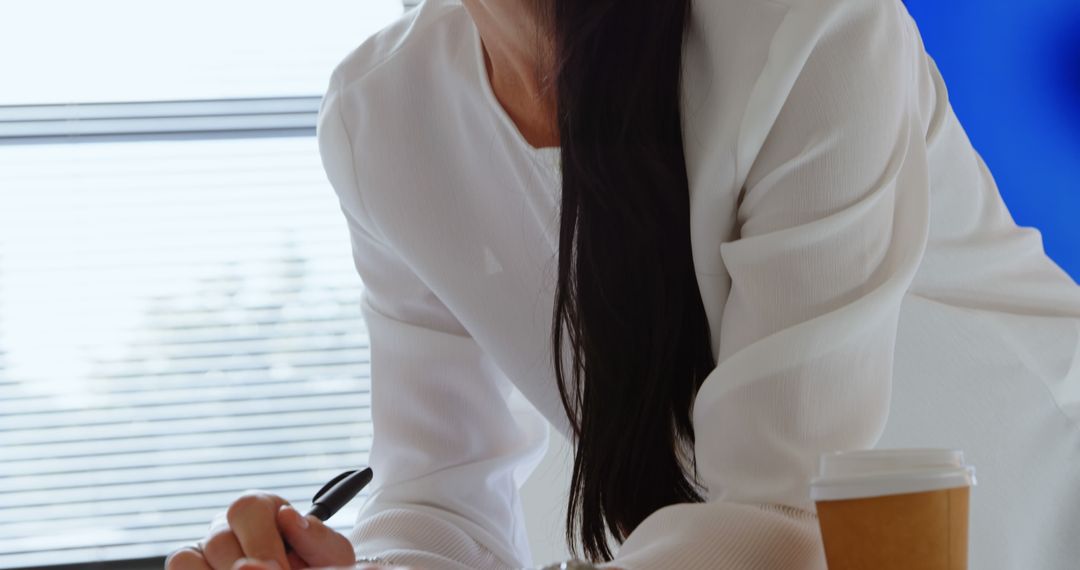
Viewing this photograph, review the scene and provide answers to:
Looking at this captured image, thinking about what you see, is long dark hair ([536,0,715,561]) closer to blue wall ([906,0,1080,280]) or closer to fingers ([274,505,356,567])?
fingers ([274,505,356,567])

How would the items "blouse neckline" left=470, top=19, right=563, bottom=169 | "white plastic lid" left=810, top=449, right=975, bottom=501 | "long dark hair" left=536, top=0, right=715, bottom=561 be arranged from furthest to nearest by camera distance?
1. "blouse neckline" left=470, top=19, right=563, bottom=169
2. "long dark hair" left=536, top=0, right=715, bottom=561
3. "white plastic lid" left=810, top=449, right=975, bottom=501

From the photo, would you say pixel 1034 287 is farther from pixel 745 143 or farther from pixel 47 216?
pixel 47 216

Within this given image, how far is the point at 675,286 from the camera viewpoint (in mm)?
875

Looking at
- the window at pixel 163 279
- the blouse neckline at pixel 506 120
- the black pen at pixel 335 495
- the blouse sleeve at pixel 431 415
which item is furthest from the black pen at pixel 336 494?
the window at pixel 163 279

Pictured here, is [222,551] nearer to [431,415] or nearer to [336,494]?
[336,494]

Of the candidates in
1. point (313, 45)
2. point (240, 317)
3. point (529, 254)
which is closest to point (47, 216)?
point (240, 317)

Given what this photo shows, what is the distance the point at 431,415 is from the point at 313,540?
36cm

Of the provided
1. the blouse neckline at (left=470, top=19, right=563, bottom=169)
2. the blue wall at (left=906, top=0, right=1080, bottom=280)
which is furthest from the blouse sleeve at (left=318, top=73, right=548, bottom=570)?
the blue wall at (left=906, top=0, right=1080, bottom=280)

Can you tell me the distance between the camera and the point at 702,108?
840 mm

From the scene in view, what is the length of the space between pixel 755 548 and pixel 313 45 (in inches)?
76.3

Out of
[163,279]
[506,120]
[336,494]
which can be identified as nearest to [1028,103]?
[506,120]

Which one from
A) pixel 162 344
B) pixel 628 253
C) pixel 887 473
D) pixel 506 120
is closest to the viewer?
pixel 887 473

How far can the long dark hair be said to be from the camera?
835 millimetres

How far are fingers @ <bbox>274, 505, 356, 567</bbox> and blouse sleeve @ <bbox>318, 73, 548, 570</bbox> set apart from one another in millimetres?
233
